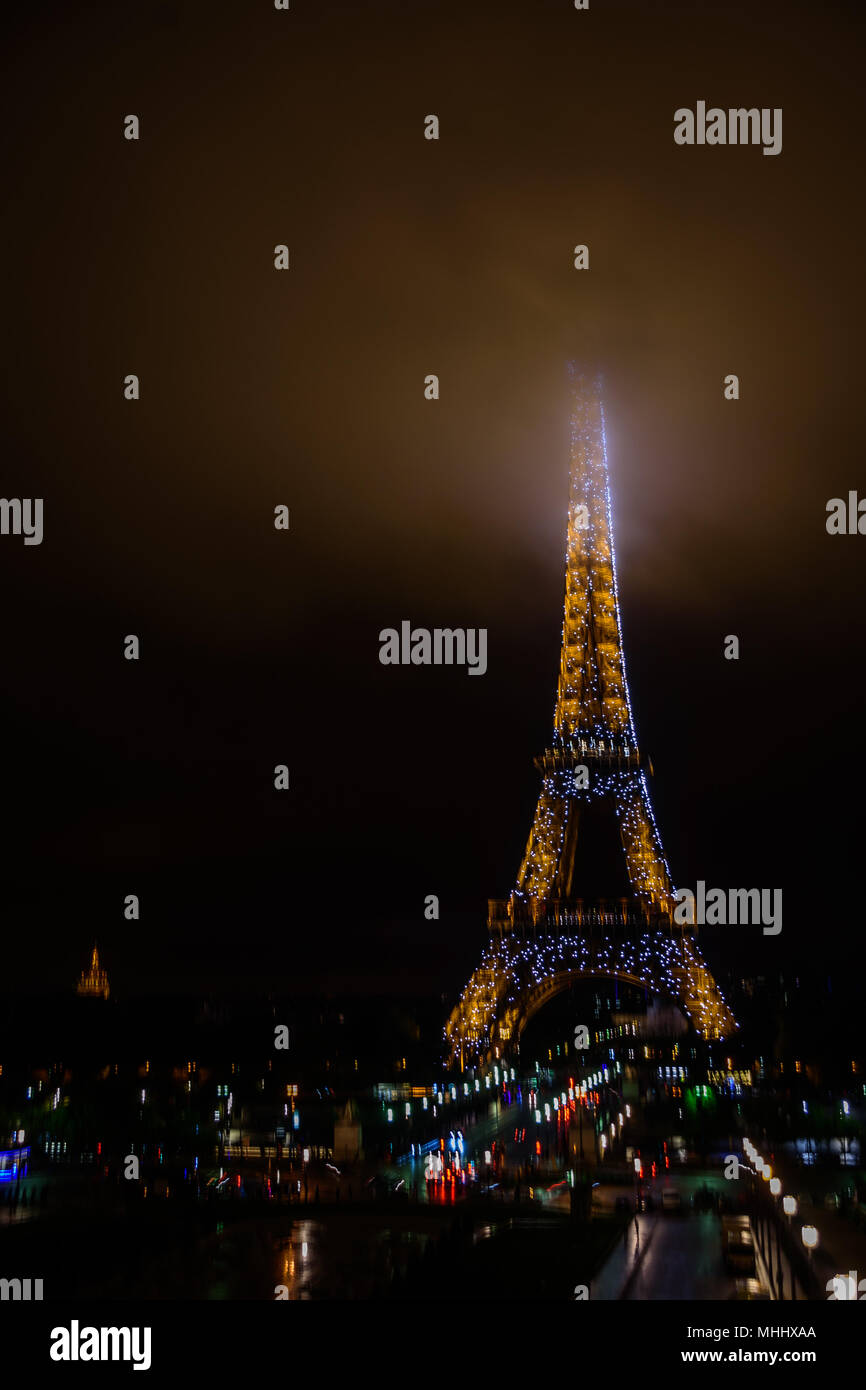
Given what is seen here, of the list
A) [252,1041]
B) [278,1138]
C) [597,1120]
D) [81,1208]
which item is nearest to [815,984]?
[252,1041]

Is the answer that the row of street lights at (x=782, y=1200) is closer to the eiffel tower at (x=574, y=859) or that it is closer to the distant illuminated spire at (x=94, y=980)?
the eiffel tower at (x=574, y=859)

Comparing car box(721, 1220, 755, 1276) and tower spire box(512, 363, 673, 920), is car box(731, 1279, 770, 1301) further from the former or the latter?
tower spire box(512, 363, 673, 920)

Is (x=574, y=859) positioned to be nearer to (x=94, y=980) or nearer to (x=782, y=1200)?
(x=782, y=1200)

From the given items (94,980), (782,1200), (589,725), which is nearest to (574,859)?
(589,725)

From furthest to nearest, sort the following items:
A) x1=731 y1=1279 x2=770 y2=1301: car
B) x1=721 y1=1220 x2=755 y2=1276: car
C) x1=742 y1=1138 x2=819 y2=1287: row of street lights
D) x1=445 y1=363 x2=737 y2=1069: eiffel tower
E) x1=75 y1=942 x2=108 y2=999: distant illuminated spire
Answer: x1=75 y1=942 x2=108 y2=999: distant illuminated spire, x1=445 y1=363 x2=737 y2=1069: eiffel tower, x1=721 y1=1220 x2=755 y2=1276: car, x1=742 y1=1138 x2=819 y2=1287: row of street lights, x1=731 y1=1279 x2=770 y2=1301: car

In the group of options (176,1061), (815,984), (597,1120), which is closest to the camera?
(597,1120)

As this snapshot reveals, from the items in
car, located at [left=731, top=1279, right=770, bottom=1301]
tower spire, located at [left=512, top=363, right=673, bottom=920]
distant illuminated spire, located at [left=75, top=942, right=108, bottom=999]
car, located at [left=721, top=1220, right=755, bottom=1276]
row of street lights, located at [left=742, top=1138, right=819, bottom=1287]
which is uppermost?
tower spire, located at [left=512, top=363, right=673, bottom=920]

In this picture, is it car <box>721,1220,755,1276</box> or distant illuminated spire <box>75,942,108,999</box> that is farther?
distant illuminated spire <box>75,942,108,999</box>

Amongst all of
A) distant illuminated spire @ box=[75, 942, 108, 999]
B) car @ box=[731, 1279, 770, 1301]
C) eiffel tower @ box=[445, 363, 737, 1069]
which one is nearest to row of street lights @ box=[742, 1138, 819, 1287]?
car @ box=[731, 1279, 770, 1301]

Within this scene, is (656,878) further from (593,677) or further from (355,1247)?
(355,1247)
